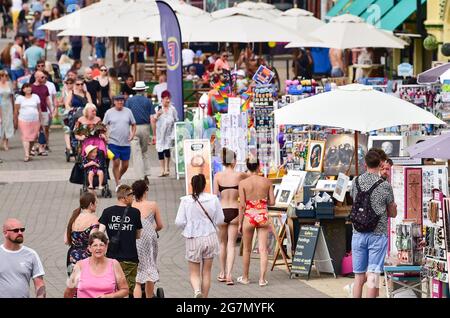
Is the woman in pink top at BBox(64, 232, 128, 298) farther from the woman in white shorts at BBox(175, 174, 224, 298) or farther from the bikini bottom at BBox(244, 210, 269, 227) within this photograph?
the bikini bottom at BBox(244, 210, 269, 227)

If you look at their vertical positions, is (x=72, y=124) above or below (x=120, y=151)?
above

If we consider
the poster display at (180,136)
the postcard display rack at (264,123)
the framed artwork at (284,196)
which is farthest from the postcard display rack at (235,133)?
the framed artwork at (284,196)

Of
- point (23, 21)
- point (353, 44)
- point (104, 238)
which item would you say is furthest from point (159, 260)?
point (23, 21)

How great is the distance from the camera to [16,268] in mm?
13477

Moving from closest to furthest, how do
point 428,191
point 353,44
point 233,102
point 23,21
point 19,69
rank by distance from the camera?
point 428,191
point 233,102
point 353,44
point 19,69
point 23,21

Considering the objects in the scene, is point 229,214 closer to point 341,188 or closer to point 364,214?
point 341,188

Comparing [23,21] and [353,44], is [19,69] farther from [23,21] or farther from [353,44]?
[23,21]

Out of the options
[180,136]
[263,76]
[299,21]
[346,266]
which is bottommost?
[346,266]

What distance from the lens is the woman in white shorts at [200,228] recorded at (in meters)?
16.3

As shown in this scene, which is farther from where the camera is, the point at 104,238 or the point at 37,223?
the point at 37,223

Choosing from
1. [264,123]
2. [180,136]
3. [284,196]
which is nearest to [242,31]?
[180,136]

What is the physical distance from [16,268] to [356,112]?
6.26 m

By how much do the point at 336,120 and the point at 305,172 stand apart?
1.59m
